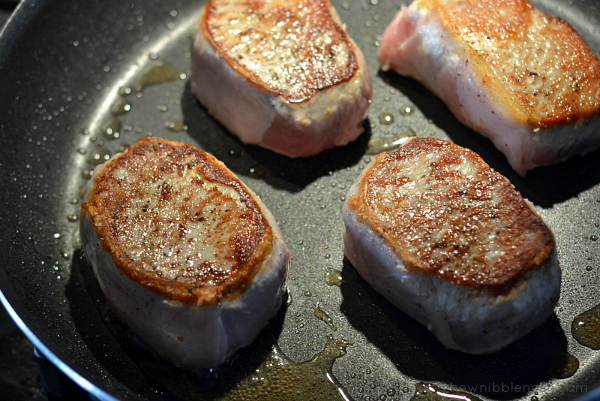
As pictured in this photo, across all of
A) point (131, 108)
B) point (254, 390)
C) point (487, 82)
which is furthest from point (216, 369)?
point (487, 82)

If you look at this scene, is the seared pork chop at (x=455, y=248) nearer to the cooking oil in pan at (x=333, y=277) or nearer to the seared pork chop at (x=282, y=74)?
the cooking oil in pan at (x=333, y=277)

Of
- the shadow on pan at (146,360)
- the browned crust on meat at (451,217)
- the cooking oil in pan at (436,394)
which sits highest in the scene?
the browned crust on meat at (451,217)

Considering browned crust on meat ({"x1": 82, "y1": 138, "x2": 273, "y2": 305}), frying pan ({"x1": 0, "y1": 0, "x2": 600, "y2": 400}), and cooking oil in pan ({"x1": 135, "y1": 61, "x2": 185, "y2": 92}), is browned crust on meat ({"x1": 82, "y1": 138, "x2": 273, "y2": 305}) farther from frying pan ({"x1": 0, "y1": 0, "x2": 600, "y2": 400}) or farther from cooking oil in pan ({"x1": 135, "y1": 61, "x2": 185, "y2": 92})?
cooking oil in pan ({"x1": 135, "y1": 61, "x2": 185, "y2": 92})

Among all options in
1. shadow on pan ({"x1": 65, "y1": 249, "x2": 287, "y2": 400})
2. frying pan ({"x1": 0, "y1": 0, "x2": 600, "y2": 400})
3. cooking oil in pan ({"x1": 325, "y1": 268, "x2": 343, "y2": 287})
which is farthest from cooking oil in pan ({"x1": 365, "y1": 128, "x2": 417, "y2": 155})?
shadow on pan ({"x1": 65, "y1": 249, "x2": 287, "y2": 400})

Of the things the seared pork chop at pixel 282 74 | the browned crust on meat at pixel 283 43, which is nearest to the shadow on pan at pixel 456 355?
the seared pork chop at pixel 282 74


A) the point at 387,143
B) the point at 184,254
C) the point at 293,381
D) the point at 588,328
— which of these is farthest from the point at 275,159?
the point at 588,328

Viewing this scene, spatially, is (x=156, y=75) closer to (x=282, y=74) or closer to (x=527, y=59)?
(x=282, y=74)

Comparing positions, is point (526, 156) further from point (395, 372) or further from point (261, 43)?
point (261, 43)
